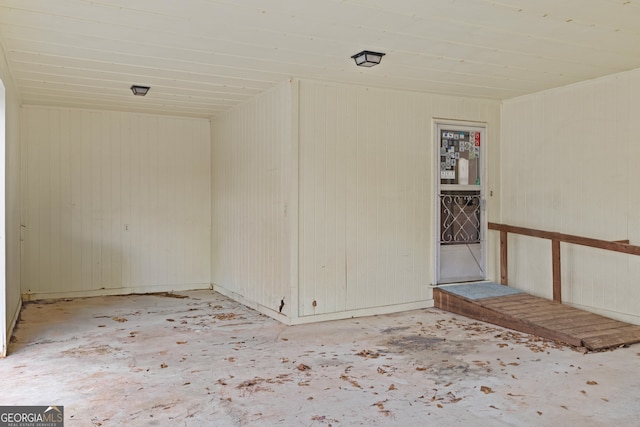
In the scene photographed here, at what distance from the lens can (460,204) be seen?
20.5 feet

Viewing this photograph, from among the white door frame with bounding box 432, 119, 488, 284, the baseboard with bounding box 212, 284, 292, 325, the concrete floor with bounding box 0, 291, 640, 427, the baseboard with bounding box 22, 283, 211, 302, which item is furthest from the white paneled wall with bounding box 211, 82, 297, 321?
the white door frame with bounding box 432, 119, 488, 284

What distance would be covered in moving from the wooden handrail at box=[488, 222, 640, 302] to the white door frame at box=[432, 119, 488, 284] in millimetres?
195

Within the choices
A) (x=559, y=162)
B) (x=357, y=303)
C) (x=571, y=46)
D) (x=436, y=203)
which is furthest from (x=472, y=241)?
(x=571, y=46)

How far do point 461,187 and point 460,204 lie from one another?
Result: 203 mm

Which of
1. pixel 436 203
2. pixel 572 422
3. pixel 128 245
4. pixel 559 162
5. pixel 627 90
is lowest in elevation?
pixel 572 422

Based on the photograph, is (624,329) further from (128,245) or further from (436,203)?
(128,245)

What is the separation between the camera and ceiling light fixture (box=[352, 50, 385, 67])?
428 cm

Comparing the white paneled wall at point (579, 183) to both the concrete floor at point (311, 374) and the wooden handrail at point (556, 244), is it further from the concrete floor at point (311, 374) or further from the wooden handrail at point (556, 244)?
the concrete floor at point (311, 374)


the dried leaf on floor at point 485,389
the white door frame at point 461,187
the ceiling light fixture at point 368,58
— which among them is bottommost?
the dried leaf on floor at point 485,389

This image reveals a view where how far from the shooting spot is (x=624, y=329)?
4.77 meters

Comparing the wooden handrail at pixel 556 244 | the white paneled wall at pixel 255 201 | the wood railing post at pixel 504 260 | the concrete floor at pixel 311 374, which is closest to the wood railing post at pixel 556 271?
the wooden handrail at pixel 556 244

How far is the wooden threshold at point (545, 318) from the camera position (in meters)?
4.53

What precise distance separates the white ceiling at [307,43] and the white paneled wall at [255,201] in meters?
0.46

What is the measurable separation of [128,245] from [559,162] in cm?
546
